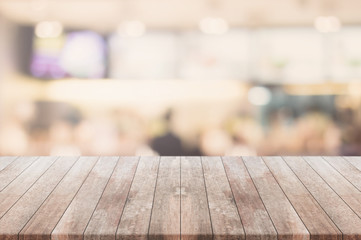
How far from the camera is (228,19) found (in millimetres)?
5961

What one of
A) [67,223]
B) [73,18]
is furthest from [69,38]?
[67,223]

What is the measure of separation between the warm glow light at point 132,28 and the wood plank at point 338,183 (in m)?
3.14

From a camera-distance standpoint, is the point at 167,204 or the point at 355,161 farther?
the point at 355,161

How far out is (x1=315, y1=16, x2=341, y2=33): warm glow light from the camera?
589 cm

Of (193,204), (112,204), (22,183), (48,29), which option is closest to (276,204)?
(193,204)

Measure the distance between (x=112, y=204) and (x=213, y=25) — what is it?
3.85m

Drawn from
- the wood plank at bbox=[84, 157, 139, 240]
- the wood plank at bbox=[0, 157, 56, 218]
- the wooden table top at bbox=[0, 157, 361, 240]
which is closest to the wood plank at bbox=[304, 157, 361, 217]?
the wooden table top at bbox=[0, 157, 361, 240]

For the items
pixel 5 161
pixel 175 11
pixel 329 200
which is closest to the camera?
pixel 329 200

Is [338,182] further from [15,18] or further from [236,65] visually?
[15,18]

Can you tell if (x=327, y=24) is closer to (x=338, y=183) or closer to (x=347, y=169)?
(x=347, y=169)

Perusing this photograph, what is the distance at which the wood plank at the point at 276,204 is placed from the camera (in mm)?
2167

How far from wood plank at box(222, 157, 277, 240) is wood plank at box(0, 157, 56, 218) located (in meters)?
1.18

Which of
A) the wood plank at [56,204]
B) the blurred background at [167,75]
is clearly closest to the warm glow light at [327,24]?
the blurred background at [167,75]

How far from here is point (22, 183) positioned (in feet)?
9.74
